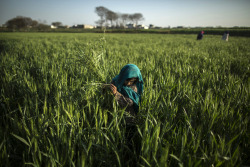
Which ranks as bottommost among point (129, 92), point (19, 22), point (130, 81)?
point (129, 92)

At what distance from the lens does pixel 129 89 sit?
1.33m

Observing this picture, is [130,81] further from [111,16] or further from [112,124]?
[111,16]

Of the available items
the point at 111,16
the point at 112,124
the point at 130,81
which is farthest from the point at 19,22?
the point at 112,124

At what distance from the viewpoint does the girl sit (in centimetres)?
121

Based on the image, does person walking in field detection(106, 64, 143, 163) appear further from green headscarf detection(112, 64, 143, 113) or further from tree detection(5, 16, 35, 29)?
tree detection(5, 16, 35, 29)

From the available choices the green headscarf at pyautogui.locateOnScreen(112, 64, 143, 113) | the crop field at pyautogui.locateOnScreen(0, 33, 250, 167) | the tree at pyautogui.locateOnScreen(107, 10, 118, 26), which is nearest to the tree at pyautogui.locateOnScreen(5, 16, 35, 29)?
the tree at pyautogui.locateOnScreen(107, 10, 118, 26)

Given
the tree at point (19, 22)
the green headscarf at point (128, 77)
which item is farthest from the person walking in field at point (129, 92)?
the tree at point (19, 22)

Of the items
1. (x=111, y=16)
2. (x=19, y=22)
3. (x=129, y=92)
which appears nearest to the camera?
(x=129, y=92)

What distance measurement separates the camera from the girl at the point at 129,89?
1.21 meters

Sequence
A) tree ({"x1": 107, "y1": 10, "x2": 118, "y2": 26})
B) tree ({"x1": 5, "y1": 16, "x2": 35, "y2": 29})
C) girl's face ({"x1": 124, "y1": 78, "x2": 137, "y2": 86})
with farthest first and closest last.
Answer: tree ({"x1": 107, "y1": 10, "x2": 118, "y2": 26})
tree ({"x1": 5, "y1": 16, "x2": 35, "y2": 29})
girl's face ({"x1": 124, "y1": 78, "x2": 137, "y2": 86})

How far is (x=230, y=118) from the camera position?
3.59 feet

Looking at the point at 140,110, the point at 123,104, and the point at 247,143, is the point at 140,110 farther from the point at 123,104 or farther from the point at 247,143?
the point at 247,143

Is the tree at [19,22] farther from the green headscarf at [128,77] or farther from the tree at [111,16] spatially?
the green headscarf at [128,77]

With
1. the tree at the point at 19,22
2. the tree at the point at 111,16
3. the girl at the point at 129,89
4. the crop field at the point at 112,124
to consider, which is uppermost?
the tree at the point at 111,16
